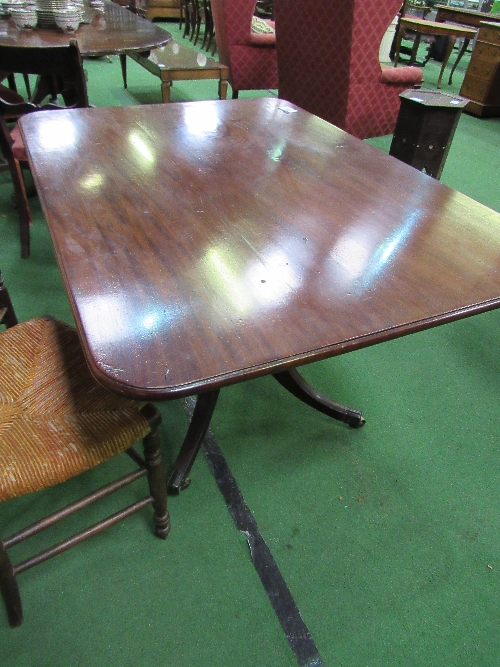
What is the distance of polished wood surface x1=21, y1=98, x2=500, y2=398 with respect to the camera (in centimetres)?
67

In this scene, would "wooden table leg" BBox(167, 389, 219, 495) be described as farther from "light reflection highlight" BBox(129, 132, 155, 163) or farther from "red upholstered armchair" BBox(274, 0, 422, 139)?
"red upholstered armchair" BBox(274, 0, 422, 139)

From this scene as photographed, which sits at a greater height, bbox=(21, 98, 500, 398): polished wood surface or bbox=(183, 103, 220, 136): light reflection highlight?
bbox=(183, 103, 220, 136): light reflection highlight

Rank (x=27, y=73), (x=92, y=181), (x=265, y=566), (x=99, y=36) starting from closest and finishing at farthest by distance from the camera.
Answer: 1. (x=92, y=181)
2. (x=265, y=566)
3. (x=27, y=73)
4. (x=99, y=36)

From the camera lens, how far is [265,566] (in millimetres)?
1173

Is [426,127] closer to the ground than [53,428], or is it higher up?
higher up

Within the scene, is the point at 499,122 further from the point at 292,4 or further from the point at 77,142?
the point at 77,142

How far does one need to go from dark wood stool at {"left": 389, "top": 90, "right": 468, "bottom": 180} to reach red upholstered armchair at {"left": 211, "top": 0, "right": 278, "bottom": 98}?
5.57ft

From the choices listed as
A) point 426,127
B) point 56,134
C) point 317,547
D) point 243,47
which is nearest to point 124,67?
point 243,47

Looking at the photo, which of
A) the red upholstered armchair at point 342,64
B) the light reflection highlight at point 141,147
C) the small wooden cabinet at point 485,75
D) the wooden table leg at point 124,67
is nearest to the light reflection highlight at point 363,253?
the light reflection highlight at point 141,147

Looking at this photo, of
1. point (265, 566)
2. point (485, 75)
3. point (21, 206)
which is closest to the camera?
point (265, 566)

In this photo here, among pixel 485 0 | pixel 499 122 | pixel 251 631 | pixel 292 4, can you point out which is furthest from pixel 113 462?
pixel 485 0

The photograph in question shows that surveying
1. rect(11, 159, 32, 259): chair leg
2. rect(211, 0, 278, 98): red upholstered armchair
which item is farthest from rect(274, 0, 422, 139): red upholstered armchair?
rect(11, 159, 32, 259): chair leg

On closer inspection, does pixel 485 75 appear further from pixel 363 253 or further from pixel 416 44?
pixel 363 253

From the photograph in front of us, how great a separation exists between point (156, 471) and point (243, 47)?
385cm
